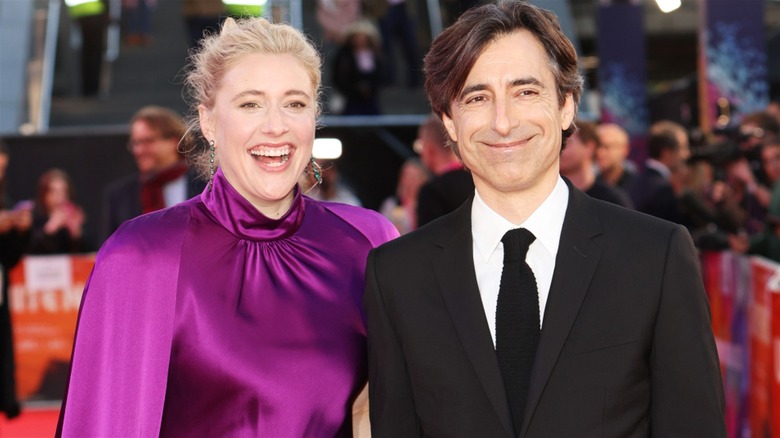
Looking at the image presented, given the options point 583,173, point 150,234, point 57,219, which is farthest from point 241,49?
point 57,219

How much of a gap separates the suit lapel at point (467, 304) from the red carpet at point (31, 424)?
18.4 feet

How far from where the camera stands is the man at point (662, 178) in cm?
682

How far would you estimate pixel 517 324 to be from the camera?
2.44 meters

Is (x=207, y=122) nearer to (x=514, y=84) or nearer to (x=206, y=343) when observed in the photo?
(x=206, y=343)

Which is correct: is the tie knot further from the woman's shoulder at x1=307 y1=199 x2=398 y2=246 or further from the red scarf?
the red scarf

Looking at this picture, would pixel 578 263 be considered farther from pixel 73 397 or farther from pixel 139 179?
pixel 139 179

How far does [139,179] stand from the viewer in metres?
6.60

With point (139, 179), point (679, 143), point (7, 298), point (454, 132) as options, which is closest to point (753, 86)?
point (679, 143)

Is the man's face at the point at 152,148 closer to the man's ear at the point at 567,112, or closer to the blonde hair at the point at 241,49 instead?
the blonde hair at the point at 241,49

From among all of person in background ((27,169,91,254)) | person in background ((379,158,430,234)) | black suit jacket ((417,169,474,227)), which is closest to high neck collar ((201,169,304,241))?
black suit jacket ((417,169,474,227))

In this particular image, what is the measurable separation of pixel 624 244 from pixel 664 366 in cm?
28

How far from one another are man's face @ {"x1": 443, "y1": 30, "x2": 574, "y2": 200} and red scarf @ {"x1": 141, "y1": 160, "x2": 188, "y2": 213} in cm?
397

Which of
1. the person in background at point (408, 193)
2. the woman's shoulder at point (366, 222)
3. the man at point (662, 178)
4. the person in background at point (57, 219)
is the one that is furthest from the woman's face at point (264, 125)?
the person in background at point (57, 219)

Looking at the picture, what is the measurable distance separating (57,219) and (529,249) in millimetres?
6845
